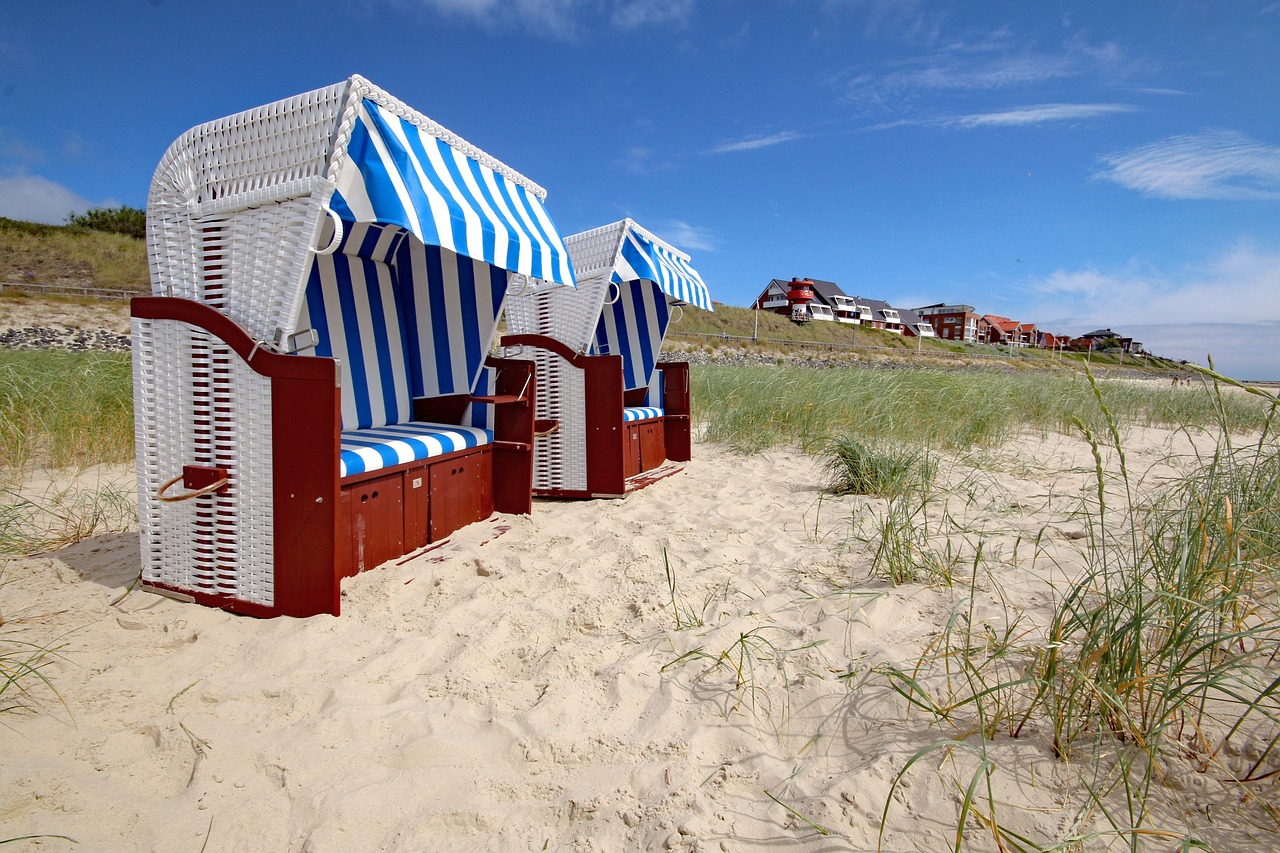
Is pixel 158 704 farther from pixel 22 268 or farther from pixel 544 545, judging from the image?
pixel 22 268

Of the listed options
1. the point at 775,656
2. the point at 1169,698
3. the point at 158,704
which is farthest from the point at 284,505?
the point at 1169,698

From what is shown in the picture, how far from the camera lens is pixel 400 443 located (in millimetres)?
3082

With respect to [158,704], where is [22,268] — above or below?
above

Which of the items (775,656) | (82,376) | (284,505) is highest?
(82,376)

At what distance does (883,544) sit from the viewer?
2.62 meters

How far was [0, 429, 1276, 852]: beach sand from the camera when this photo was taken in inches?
55.1

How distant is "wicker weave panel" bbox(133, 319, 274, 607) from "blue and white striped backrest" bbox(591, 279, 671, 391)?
11.8 ft

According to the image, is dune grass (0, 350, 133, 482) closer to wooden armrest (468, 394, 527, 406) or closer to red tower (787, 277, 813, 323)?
wooden armrest (468, 394, 527, 406)

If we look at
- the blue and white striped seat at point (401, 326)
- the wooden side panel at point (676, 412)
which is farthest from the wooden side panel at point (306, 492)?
the wooden side panel at point (676, 412)

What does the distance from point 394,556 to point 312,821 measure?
1738mm

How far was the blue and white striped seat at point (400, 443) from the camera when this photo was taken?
2762mm

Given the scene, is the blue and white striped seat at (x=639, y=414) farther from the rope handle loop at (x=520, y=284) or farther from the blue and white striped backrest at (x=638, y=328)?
the rope handle loop at (x=520, y=284)

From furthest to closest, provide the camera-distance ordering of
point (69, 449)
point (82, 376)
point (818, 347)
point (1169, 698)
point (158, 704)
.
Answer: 1. point (818, 347)
2. point (82, 376)
3. point (69, 449)
4. point (158, 704)
5. point (1169, 698)

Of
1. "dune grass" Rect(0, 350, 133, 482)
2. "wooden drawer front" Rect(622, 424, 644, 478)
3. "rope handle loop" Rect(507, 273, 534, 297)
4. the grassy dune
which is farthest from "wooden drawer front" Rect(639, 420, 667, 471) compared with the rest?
the grassy dune
